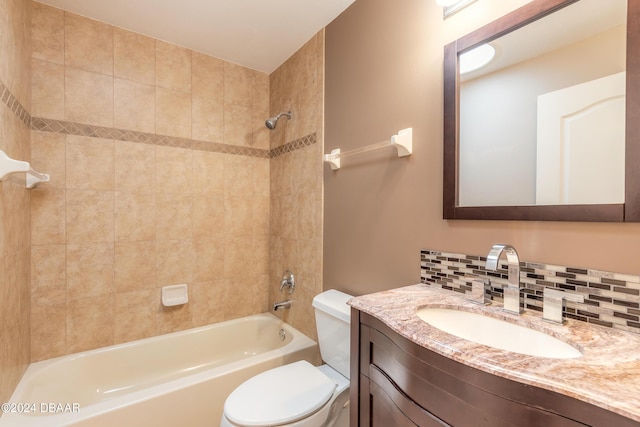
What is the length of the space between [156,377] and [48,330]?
69 centimetres

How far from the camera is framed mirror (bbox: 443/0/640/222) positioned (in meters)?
0.79

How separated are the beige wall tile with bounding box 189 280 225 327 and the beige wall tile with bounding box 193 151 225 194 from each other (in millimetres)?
716

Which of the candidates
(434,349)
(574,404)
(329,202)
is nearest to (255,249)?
(329,202)

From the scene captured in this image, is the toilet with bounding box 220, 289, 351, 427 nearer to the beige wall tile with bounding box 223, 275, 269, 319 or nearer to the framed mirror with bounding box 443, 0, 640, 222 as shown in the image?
the framed mirror with bounding box 443, 0, 640, 222

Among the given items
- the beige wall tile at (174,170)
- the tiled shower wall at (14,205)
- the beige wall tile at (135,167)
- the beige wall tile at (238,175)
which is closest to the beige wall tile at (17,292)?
the tiled shower wall at (14,205)

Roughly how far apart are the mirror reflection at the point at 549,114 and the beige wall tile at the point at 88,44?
2.07 m

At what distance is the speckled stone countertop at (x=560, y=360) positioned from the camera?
18.9 inches

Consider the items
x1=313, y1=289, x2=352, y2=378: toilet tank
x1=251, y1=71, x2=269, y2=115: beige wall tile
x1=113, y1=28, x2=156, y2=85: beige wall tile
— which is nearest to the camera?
x1=313, y1=289, x2=352, y2=378: toilet tank

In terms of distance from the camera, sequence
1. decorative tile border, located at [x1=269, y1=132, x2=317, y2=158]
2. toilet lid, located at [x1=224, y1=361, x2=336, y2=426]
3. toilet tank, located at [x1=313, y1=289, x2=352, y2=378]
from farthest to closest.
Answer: decorative tile border, located at [x1=269, y1=132, x2=317, y2=158] → toilet tank, located at [x1=313, y1=289, x2=352, y2=378] → toilet lid, located at [x1=224, y1=361, x2=336, y2=426]

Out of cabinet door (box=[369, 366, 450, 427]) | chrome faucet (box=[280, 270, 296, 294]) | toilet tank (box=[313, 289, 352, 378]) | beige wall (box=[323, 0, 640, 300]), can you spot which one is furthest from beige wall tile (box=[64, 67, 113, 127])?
cabinet door (box=[369, 366, 450, 427])

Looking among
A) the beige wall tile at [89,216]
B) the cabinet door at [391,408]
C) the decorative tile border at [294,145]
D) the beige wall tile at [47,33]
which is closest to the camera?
the cabinet door at [391,408]

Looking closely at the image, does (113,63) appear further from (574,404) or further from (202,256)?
(574,404)

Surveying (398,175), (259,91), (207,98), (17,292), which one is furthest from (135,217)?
(398,175)

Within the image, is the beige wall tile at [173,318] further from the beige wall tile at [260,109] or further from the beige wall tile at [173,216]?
the beige wall tile at [260,109]
